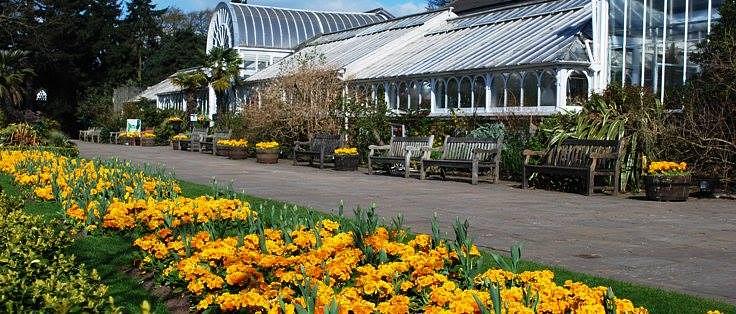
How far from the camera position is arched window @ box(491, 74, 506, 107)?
67.8ft

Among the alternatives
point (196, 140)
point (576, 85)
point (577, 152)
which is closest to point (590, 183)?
point (577, 152)

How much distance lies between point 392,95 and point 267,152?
4.45m

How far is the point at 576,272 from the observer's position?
6273mm

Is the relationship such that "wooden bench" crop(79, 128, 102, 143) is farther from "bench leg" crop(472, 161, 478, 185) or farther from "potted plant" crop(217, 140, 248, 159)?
"bench leg" crop(472, 161, 478, 185)

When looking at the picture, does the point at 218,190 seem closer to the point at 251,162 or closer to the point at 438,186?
the point at 438,186

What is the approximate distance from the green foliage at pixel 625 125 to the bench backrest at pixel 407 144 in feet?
9.39

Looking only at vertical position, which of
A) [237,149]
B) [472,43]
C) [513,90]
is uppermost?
[472,43]

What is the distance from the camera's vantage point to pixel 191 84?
3931 centimetres

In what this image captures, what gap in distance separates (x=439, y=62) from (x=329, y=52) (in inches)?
454

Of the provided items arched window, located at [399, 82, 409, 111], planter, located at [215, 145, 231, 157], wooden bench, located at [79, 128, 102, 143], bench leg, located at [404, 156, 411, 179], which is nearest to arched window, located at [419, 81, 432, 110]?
arched window, located at [399, 82, 409, 111]

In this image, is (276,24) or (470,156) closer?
(470,156)

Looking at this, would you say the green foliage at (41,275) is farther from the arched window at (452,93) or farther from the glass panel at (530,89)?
the arched window at (452,93)

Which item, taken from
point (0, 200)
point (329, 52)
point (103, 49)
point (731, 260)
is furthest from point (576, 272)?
point (103, 49)

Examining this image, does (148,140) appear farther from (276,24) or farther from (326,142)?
(326,142)
